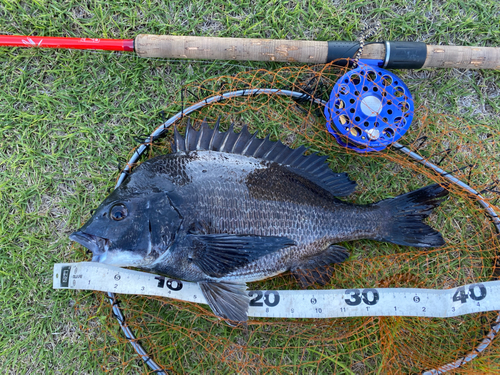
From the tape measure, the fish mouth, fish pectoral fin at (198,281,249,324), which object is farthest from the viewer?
the tape measure

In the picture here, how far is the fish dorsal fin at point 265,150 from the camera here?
2.29 metres

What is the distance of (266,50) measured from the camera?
7.95 ft

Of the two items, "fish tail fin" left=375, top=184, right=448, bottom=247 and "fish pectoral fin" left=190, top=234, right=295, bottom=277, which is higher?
"fish tail fin" left=375, top=184, right=448, bottom=247

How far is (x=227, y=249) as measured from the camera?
2027 millimetres

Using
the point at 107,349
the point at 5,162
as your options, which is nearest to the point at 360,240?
the point at 107,349

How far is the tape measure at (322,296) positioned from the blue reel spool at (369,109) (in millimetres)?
1139

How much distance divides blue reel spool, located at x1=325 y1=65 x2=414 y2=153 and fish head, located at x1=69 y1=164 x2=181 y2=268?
1.43 m

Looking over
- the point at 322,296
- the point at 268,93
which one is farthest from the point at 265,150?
the point at 322,296

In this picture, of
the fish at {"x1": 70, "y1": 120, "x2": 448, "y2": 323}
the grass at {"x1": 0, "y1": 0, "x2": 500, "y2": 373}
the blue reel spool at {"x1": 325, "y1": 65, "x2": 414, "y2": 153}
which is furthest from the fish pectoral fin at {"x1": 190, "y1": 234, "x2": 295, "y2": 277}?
the blue reel spool at {"x1": 325, "y1": 65, "x2": 414, "y2": 153}

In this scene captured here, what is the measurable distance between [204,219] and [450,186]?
198cm

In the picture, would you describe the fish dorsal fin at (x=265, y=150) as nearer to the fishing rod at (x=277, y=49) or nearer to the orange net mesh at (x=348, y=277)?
the orange net mesh at (x=348, y=277)

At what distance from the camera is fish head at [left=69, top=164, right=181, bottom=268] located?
1.96 m

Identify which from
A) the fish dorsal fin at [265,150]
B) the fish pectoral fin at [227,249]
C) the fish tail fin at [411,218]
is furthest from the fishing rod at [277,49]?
the fish pectoral fin at [227,249]

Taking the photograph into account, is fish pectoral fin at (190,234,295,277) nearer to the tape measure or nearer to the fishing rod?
the tape measure
